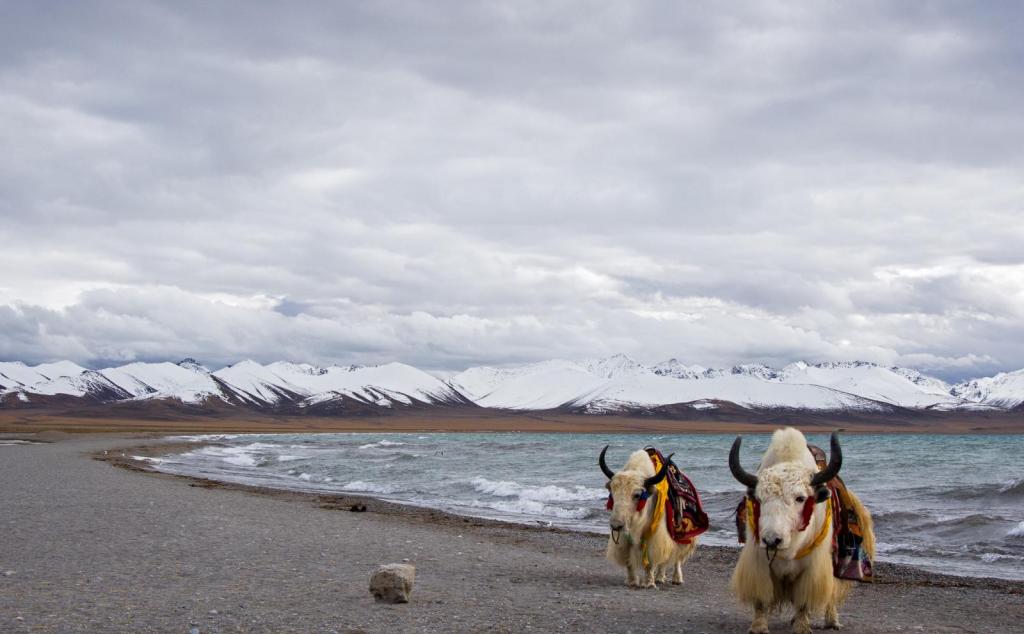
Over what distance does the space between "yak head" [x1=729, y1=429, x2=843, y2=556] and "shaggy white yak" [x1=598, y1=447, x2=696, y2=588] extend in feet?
9.67

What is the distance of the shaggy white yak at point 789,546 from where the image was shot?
22.6 feet

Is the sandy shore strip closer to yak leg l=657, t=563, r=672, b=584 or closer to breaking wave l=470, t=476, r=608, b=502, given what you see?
yak leg l=657, t=563, r=672, b=584

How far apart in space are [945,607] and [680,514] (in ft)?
9.96

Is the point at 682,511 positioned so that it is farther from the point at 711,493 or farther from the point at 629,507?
the point at 711,493

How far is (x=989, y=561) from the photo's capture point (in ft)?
46.5

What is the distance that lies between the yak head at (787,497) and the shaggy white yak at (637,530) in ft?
9.67

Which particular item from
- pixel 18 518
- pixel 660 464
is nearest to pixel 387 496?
pixel 18 518

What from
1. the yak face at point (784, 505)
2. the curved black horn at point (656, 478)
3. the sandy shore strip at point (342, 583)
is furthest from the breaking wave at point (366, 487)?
the yak face at point (784, 505)

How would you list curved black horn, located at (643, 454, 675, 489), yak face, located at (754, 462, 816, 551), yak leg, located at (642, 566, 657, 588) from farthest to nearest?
yak leg, located at (642, 566, 657, 588)
curved black horn, located at (643, 454, 675, 489)
yak face, located at (754, 462, 816, 551)

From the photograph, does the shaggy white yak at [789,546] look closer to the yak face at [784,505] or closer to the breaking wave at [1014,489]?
the yak face at [784,505]

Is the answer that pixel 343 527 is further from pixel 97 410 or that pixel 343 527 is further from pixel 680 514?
pixel 97 410

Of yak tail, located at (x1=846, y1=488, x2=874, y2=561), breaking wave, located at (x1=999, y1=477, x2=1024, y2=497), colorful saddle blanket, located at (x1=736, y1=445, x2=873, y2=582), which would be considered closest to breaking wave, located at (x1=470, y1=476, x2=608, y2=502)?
breaking wave, located at (x1=999, y1=477, x2=1024, y2=497)

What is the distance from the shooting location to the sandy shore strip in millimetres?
7547

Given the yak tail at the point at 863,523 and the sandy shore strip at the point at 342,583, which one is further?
the yak tail at the point at 863,523
